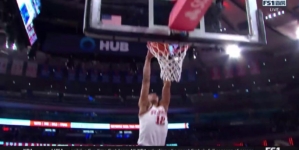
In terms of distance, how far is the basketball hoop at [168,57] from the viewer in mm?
4004

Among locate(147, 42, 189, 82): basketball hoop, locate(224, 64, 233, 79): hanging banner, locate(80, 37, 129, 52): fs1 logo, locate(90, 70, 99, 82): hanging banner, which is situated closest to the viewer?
locate(147, 42, 189, 82): basketball hoop

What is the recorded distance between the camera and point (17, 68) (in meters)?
13.0

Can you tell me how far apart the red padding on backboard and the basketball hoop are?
1.52 ft

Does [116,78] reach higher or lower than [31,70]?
lower

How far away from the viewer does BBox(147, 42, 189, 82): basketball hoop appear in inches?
158

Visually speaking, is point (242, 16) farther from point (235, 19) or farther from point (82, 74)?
point (82, 74)

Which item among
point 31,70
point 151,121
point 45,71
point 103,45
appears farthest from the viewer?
point 45,71

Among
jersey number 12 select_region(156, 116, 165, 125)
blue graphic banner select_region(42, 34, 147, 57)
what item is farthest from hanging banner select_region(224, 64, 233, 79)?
jersey number 12 select_region(156, 116, 165, 125)

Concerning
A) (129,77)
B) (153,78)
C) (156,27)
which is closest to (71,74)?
(129,77)

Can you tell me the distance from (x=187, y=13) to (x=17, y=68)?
11.2m

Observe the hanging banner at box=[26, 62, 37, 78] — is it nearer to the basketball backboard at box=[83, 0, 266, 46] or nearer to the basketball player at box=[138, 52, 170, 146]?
the basketball backboard at box=[83, 0, 266, 46]

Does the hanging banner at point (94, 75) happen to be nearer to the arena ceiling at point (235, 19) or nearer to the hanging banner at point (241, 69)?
the arena ceiling at point (235, 19)

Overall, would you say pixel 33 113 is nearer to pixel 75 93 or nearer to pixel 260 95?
pixel 75 93

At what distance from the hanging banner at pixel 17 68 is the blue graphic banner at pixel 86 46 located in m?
3.81
